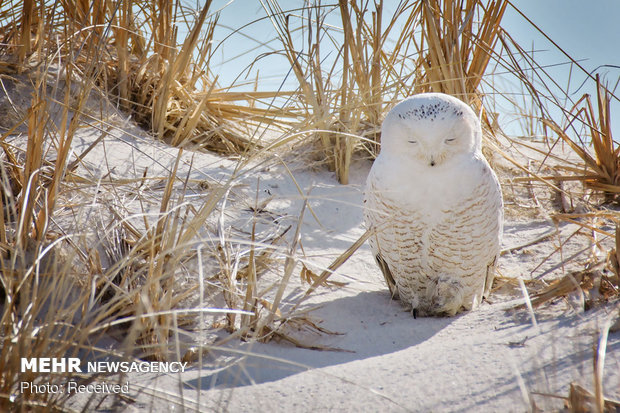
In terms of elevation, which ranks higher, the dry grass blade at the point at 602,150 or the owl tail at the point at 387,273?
the dry grass blade at the point at 602,150

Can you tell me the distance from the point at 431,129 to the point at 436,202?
281 mm

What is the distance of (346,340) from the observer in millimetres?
2041

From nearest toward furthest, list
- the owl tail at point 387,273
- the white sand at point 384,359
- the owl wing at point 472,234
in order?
the white sand at point 384,359
the owl wing at point 472,234
the owl tail at point 387,273

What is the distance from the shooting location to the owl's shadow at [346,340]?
5.51 feet

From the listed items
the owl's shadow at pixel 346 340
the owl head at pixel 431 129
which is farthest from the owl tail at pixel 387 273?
the owl head at pixel 431 129

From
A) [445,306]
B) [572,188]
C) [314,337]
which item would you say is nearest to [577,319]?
[445,306]

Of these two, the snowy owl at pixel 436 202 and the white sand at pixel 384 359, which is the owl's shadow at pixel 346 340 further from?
the snowy owl at pixel 436 202

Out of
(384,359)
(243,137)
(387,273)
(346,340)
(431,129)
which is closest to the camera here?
(384,359)

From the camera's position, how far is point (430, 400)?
4.48 feet

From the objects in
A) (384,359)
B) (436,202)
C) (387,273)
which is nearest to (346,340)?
(384,359)

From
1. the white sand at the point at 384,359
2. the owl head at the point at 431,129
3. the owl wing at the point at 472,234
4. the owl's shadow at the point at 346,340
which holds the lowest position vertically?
the owl's shadow at the point at 346,340

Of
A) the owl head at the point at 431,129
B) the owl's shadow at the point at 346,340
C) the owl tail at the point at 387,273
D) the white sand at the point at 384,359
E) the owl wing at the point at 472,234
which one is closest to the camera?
the white sand at the point at 384,359

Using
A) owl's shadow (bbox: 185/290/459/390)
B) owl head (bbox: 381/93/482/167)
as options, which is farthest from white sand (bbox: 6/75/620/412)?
owl head (bbox: 381/93/482/167)

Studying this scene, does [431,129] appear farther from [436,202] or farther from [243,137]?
[243,137]
